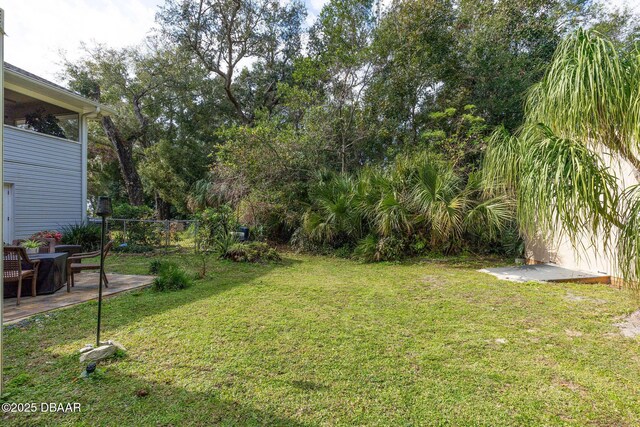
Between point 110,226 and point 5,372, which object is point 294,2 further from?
point 5,372

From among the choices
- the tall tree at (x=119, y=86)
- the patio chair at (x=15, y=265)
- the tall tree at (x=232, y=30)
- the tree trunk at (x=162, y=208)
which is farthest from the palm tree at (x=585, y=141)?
the tree trunk at (x=162, y=208)

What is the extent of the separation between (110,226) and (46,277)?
551 cm

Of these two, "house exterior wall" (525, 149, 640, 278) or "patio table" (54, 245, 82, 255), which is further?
"patio table" (54, 245, 82, 255)

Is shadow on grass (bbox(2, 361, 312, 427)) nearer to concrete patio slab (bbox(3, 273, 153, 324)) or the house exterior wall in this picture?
concrete patio slab (bbox(3, 273, 153, 324))

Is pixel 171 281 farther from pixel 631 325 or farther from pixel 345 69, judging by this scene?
pixel 345 69

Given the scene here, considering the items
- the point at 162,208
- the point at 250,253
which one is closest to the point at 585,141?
the point at 250,253

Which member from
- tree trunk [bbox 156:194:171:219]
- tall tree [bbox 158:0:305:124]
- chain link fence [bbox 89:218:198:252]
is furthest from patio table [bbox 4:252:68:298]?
tree trunk [bbox 156:194:171:219]

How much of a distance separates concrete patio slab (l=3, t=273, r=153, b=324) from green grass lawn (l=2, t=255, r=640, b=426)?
1.26 feet

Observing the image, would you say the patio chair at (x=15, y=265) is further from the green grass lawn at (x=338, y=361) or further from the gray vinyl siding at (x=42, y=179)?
the gray vinyl siding at (x=42, y=179)

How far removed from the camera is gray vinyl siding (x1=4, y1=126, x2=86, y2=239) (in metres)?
8.28

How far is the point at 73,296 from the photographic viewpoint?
488cm

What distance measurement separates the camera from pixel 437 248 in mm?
8219

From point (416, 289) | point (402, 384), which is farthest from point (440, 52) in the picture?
point (402, 384)

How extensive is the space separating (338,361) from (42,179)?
10.4m
